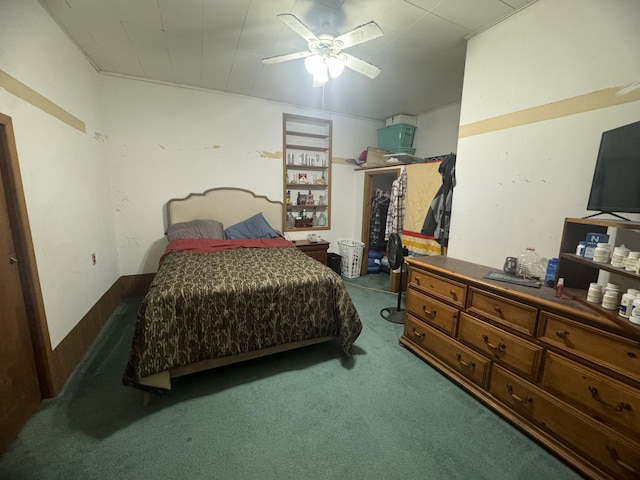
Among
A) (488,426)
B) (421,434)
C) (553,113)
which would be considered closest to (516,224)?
→ (553,113)

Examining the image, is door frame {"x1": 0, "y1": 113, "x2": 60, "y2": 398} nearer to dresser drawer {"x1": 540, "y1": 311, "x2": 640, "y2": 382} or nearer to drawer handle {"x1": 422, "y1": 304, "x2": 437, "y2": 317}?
drawer handle {"x1": 422, "y1": 304, "x2": 437, "y2": 317}

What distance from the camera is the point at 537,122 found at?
1.90m

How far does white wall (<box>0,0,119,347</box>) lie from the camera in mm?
1709

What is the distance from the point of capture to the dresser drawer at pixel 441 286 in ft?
6.57

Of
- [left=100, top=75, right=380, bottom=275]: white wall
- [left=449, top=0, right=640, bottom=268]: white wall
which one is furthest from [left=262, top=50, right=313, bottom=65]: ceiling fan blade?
[left=100, top=75, right=380, bottom=275]: white wall

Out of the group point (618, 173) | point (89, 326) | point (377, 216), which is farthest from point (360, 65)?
point (89, 326)

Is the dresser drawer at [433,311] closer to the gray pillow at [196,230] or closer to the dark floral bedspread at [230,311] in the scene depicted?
the dark floral bedspread at [230,311]

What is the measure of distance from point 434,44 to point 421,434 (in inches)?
121

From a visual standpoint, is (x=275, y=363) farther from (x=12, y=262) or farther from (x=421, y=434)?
(x=12, y=262)

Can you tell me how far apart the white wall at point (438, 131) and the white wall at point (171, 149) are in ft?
6.21

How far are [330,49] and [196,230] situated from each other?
2.65 meters

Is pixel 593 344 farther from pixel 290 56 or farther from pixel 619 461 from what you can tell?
pixel 290 56

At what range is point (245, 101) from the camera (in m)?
3.92

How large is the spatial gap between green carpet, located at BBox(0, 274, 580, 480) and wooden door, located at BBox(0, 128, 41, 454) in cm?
9
